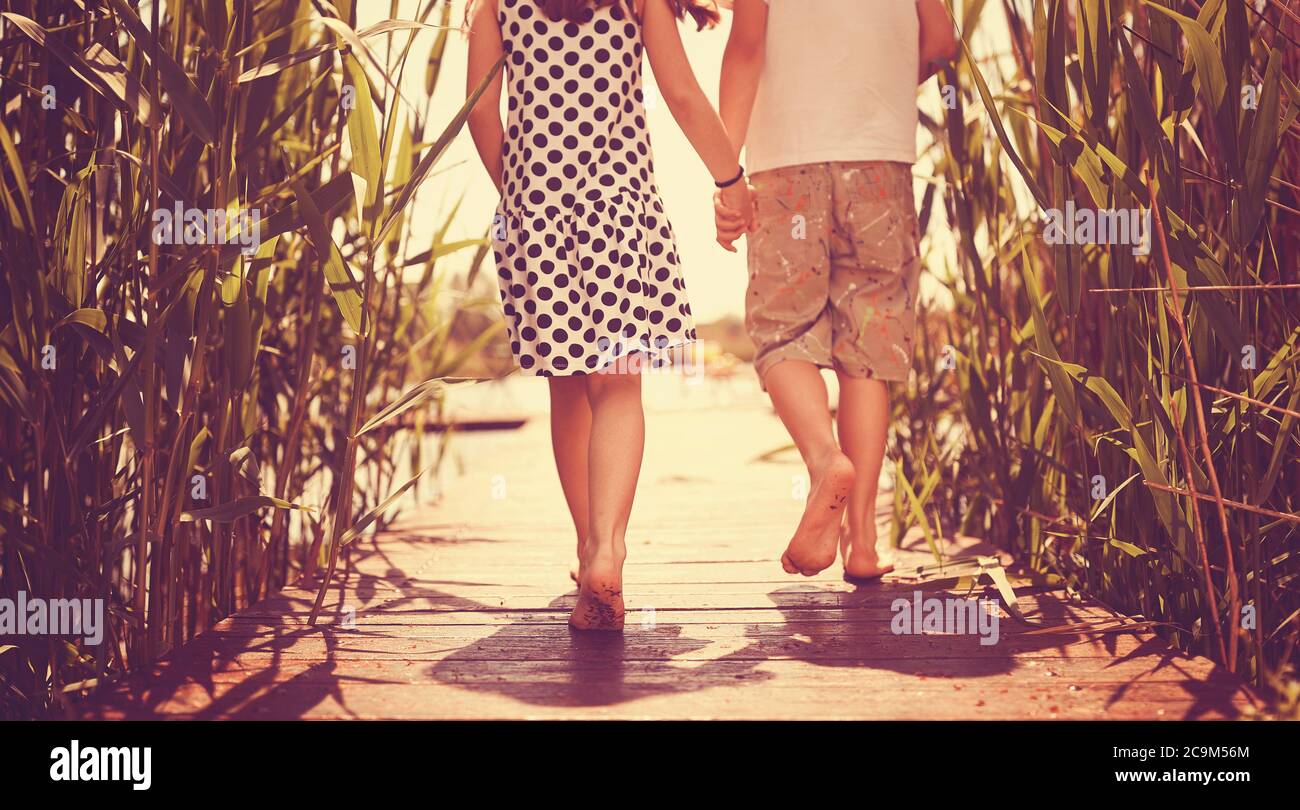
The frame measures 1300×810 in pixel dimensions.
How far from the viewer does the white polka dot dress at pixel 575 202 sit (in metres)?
1.75

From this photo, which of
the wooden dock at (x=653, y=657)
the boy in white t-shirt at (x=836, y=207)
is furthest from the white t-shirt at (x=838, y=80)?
the wooden dock at (x=653, y=657)

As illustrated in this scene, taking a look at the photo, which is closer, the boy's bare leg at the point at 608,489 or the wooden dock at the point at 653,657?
the wooden dock at the point at 653,657

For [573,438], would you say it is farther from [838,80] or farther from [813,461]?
[838,80]

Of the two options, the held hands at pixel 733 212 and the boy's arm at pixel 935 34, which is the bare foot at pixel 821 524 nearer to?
the held hands at pixel 733 212

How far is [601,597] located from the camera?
1.68 m

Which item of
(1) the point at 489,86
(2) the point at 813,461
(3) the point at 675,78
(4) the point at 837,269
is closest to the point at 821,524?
(2) the point at 813,461

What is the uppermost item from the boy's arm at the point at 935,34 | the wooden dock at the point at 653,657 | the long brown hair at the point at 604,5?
the boy's arm at the point at 935,34

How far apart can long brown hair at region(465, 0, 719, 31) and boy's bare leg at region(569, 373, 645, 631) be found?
0.54 metres

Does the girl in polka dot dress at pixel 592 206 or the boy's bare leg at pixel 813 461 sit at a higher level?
the girl in polka dot dress at pixel 592 206

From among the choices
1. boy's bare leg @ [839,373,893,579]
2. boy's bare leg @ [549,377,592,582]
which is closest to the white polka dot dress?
boy's bare leg @ [549,377,592,582]

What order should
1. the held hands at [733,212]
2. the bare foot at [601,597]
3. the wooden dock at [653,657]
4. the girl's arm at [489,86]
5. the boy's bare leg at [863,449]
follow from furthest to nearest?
the boy's bare leg at [863,449] → the held hands at [733,212] → the girl's arm at [489,86] → the bare foot at [601,597] → the wooden dock at [653,657]

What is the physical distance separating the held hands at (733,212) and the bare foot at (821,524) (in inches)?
16.9

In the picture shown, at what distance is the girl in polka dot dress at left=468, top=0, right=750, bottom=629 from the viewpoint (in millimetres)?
1748

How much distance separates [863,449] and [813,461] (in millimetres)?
171
